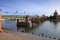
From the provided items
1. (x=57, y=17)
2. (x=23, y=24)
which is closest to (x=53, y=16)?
(x=57, y=17)

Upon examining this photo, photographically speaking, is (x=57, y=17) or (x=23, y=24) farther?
(x=57, y=17)

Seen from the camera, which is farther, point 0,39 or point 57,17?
point 57,17

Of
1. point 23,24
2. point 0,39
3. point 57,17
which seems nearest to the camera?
point 0,39

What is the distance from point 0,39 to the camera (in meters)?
11.0

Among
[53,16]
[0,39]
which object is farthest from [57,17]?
[0,39]

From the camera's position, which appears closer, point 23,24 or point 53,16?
point 23,24

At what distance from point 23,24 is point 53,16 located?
190 ft

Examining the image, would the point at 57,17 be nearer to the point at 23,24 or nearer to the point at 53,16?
the point at 53,16

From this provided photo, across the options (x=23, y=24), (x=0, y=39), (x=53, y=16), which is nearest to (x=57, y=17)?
(x=53, y=16)

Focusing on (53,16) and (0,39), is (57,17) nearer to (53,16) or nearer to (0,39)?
(53,16)

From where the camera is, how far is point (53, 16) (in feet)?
342

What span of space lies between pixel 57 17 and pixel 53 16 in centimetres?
536

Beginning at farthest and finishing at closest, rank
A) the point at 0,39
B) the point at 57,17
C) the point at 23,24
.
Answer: the point at 57,17
the point at 23,24
the point at 0,39
